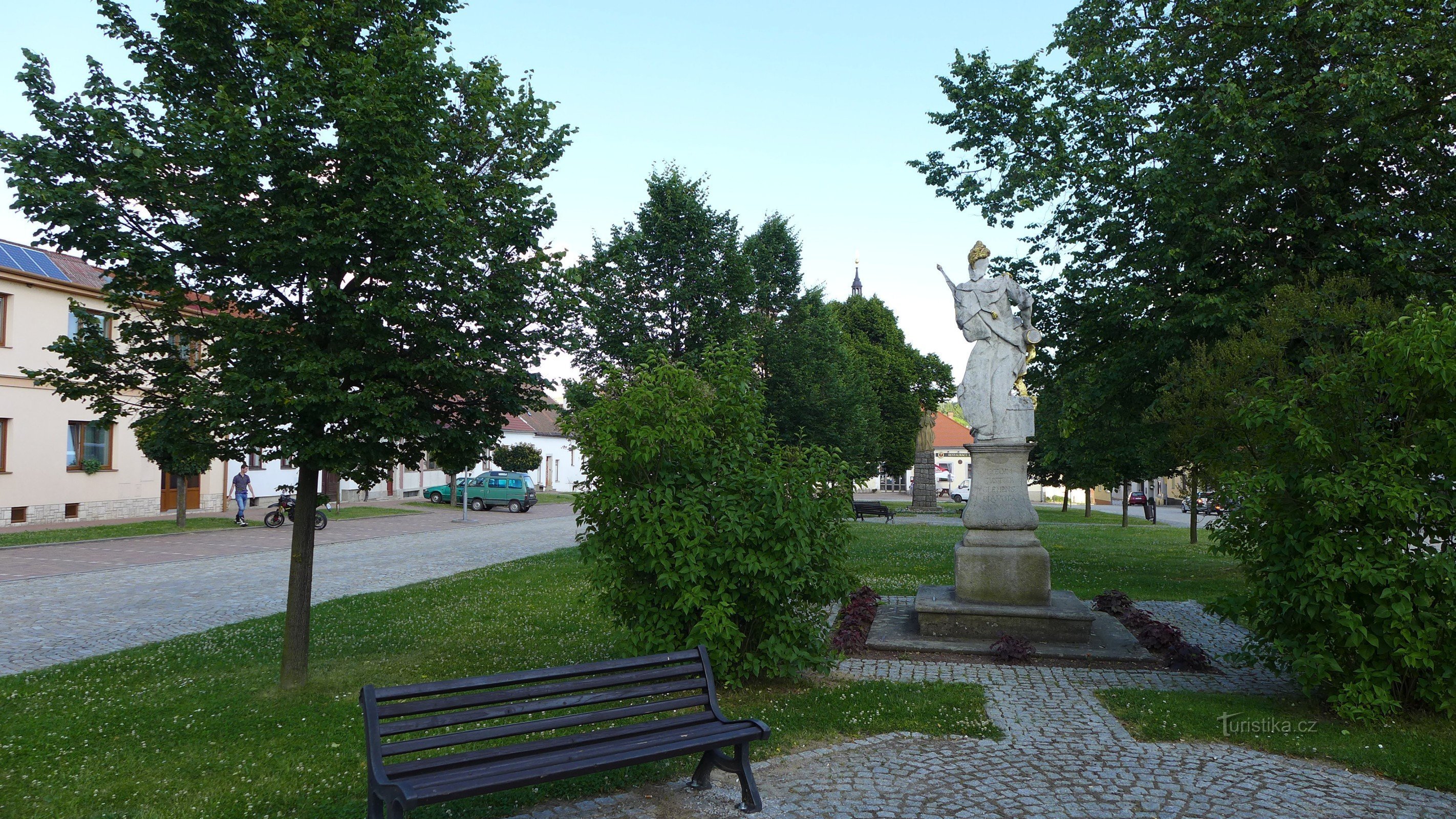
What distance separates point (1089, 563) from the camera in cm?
1739

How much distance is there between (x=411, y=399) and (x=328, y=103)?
2211 mm

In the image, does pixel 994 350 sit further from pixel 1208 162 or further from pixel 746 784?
pixel 746 784

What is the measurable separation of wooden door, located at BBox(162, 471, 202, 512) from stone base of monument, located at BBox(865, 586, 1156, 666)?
2722 cm

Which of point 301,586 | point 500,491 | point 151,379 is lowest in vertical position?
point 500,491

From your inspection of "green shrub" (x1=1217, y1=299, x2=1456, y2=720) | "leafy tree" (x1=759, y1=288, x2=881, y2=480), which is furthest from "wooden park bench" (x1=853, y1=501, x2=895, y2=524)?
"green shrub" (x1=1217, y1=299, x2=1456, y2=720)

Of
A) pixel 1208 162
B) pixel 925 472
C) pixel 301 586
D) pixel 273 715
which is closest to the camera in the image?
pixel 273 715

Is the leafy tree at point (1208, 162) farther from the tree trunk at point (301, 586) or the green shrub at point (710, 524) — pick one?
the tree trunk at point (301, 586)

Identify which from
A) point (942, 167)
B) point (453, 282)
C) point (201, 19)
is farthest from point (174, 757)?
point (942, 167)

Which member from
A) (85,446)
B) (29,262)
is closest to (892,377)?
(85,446)

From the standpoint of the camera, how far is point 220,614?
11.2 m

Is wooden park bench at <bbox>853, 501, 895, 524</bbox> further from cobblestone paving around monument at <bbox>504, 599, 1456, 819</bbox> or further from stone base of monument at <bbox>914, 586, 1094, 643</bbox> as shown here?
cobblestone paving around monument at <bbox>504, 599, 1456, 819</bbox>

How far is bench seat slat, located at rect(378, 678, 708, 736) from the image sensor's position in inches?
152

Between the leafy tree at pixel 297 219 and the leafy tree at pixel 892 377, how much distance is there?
129 ft

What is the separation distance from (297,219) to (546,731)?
414 cm
